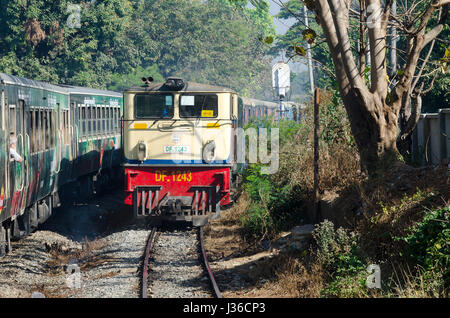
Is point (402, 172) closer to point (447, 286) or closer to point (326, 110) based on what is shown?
point (447, 286)

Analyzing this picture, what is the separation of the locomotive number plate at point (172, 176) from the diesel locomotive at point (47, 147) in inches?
44.0

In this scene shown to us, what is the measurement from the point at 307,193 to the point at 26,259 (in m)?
5.45

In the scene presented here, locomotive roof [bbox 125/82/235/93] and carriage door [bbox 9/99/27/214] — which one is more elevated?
locomotive roof [bbox 125/82/235/93]

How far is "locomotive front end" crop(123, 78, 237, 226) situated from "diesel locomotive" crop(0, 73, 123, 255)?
0.87 meters

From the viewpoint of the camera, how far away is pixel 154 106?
14.2m

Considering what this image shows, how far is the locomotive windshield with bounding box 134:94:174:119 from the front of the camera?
14195 mm

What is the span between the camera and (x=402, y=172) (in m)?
10.0

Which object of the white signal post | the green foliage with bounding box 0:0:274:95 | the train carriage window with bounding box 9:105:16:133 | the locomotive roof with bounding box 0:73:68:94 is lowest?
the train carriage window with bounding box 9:105:16:133

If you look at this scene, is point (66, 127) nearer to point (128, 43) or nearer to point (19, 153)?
point (19, 153)

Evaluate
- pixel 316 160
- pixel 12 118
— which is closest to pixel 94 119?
pixel 12 118

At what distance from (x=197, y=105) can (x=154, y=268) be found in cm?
443

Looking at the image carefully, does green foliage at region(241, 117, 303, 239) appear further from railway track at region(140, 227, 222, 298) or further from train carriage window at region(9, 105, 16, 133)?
train carriage window at region(9, 105, 16, 133)

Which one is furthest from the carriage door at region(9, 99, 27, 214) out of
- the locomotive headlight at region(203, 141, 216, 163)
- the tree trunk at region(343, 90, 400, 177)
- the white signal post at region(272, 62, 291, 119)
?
the white signal post at region(272, 62, 291, 119)

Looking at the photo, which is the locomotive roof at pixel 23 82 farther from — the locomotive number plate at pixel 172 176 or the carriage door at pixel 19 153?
the locomotive number plate at pixel 172 176
